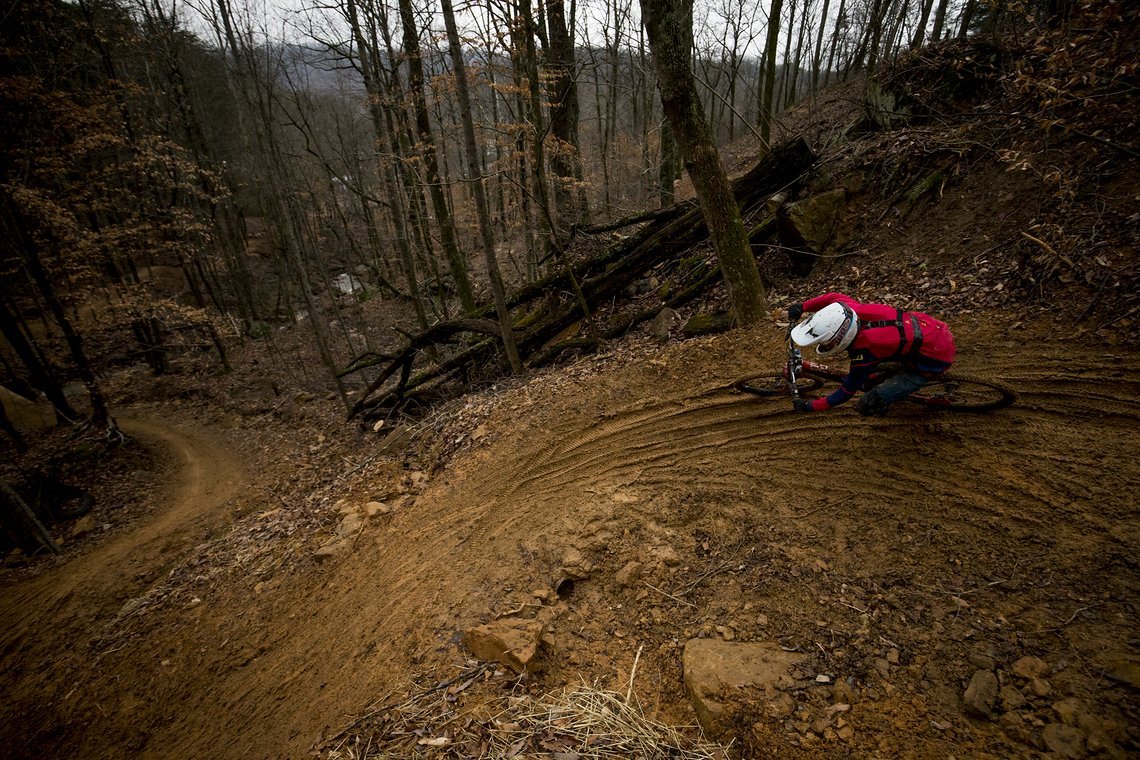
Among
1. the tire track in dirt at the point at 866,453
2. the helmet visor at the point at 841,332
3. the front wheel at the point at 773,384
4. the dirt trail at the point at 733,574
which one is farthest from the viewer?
the front wheel at the point at 773,384

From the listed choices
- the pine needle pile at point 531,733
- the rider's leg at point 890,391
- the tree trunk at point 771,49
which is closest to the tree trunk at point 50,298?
the pine needle pile at point 531,733

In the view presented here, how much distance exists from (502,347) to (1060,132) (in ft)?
30.0

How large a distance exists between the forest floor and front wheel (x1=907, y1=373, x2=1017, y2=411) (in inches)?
5.5

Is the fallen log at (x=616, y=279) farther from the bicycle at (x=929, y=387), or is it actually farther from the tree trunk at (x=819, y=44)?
the tree trunk at (x=819, y=44)

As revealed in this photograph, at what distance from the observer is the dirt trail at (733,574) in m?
2.85

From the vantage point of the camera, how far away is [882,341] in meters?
3.91

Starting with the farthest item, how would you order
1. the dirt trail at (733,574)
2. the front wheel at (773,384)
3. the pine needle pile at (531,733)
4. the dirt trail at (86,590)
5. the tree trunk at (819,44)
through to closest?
the tree trunk at (819,44) → the dirt trail at (86,590) → the front wheel at (773,384) → the dirt trail at (733,574) → the pine needle pile at (531,733)

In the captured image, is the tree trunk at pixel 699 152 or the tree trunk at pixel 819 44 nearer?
the tree trunk at pixel 699 152

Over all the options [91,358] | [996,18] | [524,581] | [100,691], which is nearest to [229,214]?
[91,358]

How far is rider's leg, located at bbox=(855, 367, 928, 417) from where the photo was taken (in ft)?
13.5

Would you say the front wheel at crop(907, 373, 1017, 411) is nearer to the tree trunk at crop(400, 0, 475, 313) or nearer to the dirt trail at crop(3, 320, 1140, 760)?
the dirt trail at crop(3, 320, 1140, 760)

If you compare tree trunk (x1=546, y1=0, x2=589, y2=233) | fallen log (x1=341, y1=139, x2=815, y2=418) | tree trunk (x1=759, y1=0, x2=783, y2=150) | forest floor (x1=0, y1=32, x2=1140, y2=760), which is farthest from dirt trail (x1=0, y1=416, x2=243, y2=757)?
tree trunk (x1=759, y1=0, x2=783, y2=150)

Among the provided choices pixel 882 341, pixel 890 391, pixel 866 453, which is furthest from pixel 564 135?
pixel 866 453

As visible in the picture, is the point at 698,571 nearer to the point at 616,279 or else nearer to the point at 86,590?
the point at 616,279
